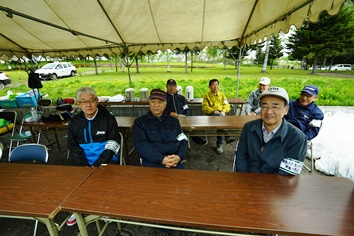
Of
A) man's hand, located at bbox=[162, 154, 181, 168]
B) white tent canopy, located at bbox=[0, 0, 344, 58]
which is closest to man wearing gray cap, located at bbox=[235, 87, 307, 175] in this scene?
man's hand, located at bbox=[162, 154, 181, 168]

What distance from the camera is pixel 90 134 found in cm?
216

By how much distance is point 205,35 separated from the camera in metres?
4.19

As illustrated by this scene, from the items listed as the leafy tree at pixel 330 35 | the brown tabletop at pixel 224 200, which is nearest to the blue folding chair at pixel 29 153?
the brown tabletop at pixel 224 200

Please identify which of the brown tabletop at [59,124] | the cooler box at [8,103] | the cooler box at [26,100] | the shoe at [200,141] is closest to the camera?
the brown tabletop at [59,124]

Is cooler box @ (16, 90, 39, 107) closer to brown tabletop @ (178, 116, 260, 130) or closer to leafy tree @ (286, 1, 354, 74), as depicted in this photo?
brown tabletop @ (178, 116, 260, 130)

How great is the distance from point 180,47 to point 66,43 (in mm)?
3336

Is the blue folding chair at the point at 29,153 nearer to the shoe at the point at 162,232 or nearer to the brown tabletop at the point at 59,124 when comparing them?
the brown tabletop at the point at 59,124

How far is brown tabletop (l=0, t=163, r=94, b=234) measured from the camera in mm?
Result: 1135

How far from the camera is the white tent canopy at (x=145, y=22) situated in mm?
2457

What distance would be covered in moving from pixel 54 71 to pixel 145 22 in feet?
52.7

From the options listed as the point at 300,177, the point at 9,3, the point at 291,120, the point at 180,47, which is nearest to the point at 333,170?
the point at 291,120

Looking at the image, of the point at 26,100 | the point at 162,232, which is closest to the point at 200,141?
the point at 162,232

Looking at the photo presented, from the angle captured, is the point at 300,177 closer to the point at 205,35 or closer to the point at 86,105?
the point at 86,105

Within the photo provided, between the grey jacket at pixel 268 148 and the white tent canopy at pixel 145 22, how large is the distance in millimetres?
1188
